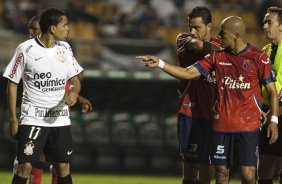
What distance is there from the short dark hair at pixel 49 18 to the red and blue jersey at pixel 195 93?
1.37m

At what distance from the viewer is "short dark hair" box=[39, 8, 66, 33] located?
967 cm

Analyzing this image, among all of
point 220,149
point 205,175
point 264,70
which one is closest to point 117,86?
point 205,175

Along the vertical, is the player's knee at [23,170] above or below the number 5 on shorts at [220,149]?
below

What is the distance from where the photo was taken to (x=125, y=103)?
19.2 m

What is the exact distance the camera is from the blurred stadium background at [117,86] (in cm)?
1806

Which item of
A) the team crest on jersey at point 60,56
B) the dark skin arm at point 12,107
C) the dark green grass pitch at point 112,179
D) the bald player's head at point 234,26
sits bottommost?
the dark green grass pitch at point 112,179

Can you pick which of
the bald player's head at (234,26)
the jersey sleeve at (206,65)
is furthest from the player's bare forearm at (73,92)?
the bald player's head at (234,26)

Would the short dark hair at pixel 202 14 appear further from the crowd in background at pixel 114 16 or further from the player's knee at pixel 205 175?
the crowd in background at pixel 114 16

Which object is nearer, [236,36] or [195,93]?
[236,36]

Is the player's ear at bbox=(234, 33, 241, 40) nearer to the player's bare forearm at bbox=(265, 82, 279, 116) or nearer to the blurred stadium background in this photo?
the player's bare forearm at bbox=(265, 82, 279, 116)

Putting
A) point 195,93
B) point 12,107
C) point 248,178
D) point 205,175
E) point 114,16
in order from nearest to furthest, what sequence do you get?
point 248,178 < point 12,107 < point 195,93 < point 205,175 < point 114,16

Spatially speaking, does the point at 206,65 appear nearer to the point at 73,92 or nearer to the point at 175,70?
the point at 175,70

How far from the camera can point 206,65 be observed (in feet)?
30.6

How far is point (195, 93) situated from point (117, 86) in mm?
8954
